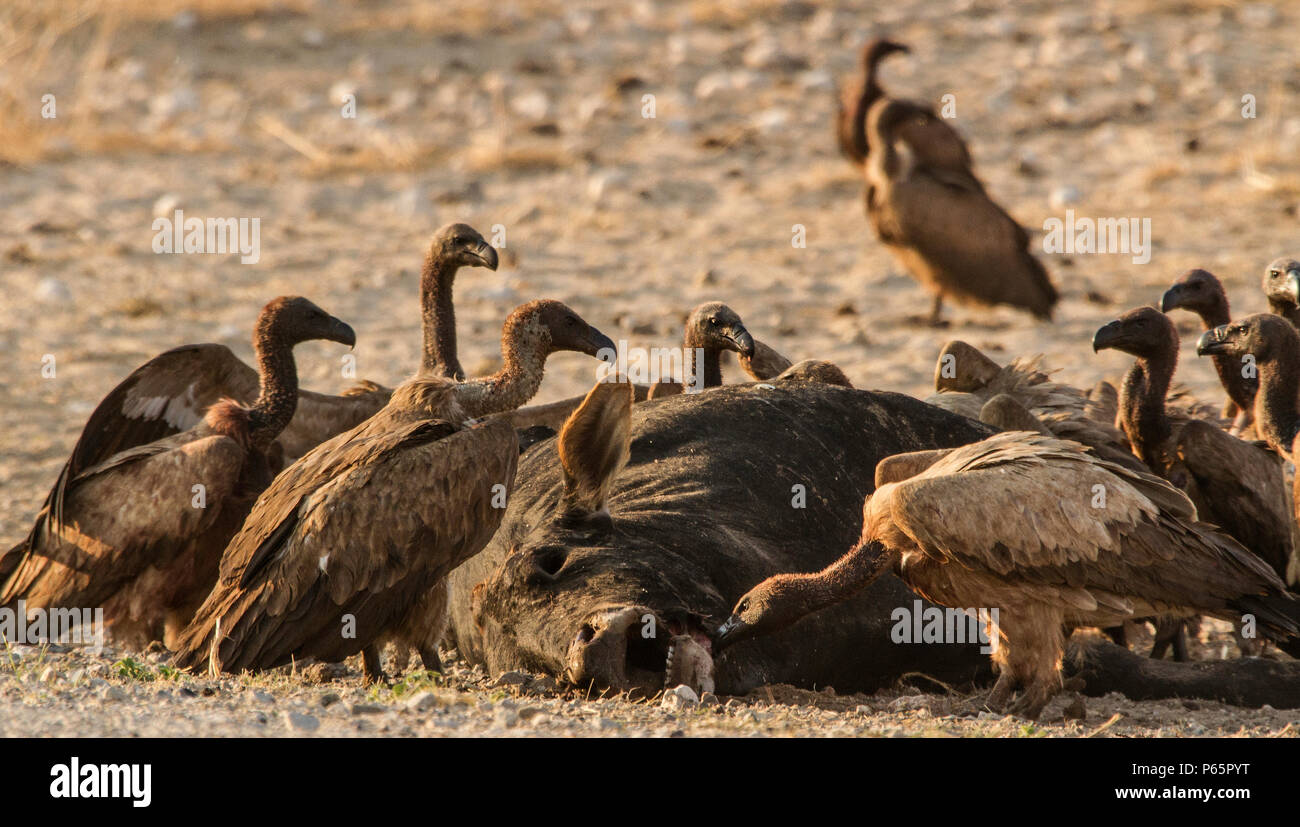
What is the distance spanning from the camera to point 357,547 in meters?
6.35

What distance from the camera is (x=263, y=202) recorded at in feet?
50.8

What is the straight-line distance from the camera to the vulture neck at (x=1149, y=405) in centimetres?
798

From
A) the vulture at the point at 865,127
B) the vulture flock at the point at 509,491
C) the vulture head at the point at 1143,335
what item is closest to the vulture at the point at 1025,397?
the vulture flock at the point at 509,491

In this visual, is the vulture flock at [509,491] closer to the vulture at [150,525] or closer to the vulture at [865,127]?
the vulture at [150,525]

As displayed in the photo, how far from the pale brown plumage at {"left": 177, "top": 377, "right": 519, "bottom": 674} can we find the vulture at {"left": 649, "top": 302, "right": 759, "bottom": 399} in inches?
73.9

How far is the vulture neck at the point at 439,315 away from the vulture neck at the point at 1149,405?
2.98 meters

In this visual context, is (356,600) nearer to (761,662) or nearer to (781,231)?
(761,662)

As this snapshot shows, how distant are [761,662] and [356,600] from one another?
1.39 m

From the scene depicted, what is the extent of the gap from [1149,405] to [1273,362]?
1.74 ft

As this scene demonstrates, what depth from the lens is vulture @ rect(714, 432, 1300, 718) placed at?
20.1 feet

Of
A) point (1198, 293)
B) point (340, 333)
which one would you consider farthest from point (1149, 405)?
point (340, 333)
